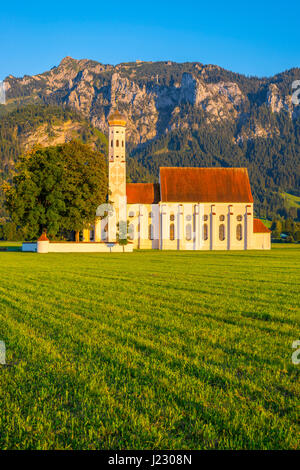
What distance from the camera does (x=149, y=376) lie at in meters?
5.48

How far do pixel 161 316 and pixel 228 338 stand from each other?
2451mm

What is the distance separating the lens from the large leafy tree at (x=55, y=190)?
48.7 meters

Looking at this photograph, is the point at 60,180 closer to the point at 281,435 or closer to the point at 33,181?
the point at 33,181

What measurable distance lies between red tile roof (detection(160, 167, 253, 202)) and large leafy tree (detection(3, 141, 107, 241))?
19.3 metres

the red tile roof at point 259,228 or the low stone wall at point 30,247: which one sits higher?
the red tile roof at point 259,228

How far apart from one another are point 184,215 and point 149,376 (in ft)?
214

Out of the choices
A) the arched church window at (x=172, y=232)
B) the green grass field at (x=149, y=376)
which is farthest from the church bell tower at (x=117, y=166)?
the green grass field at (x=149, y=376)

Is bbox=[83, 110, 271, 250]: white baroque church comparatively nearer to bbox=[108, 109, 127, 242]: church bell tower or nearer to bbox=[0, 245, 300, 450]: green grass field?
bbox=[108, 109, 127, 242]: church bell tower

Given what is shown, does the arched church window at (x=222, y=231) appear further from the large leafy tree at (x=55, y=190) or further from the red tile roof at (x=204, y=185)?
the large leafy tree at (x=55, y=190)

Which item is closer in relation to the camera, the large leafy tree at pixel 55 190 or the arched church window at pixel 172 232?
the large leafy tree at pixel 55 190

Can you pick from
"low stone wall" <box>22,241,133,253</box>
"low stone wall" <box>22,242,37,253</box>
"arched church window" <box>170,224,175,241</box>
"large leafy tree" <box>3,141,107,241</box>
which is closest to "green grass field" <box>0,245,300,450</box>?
"low stone wall" <box>22,241,133,253</box>

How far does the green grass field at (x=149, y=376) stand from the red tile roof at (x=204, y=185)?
60.1 m

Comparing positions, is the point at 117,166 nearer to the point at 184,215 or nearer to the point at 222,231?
the point at 184,215

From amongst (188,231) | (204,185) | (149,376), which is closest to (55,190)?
(188,231)
